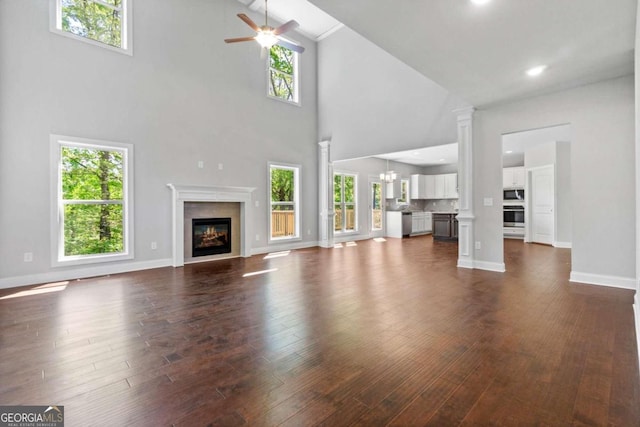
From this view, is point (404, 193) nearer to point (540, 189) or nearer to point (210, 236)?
point (540, 189)

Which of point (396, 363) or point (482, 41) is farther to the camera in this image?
point (482, 41)

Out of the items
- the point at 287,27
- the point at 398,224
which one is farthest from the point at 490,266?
the point at 398,224

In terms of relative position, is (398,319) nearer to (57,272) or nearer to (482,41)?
(482,41)

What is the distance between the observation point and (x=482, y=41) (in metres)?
2.96

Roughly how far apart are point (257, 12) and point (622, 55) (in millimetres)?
6671

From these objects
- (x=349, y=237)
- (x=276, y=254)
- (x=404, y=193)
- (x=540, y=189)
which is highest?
(x=404, y=193)

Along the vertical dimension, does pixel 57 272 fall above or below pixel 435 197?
below

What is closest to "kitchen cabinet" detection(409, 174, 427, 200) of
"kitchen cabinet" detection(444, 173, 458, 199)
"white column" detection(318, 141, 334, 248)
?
"kitchen cabinet" detection(444, 173, 458, 199)

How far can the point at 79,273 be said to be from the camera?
15.3 ft

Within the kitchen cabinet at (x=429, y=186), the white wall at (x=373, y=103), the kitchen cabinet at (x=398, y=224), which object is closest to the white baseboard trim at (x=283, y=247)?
the white wall at (x=373, y=103)

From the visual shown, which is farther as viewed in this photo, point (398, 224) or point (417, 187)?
point (417, 187)

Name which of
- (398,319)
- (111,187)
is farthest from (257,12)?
(398,319)

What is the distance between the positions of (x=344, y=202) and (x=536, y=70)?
613cm

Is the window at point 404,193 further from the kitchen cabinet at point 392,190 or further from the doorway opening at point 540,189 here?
the doorway opening at point 540,189
